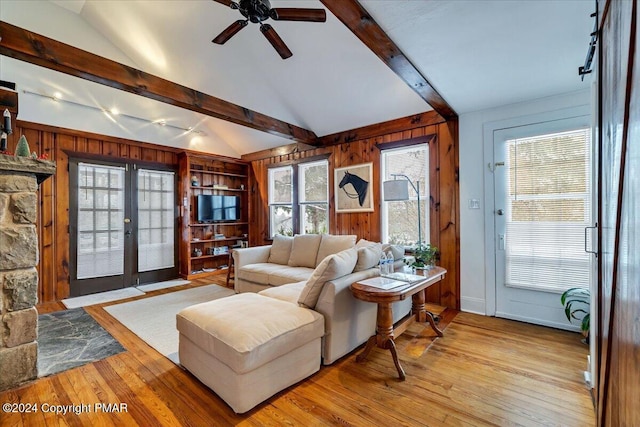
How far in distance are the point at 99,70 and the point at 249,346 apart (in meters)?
2.72

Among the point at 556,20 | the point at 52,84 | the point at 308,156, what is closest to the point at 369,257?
the point at 556,20

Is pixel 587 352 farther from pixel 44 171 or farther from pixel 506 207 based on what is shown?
pixel 44 171

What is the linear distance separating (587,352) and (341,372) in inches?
85.2

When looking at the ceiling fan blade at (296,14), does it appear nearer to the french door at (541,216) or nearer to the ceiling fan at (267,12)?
the ceiling fan at (267,12)

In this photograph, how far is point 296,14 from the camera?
2295 mm

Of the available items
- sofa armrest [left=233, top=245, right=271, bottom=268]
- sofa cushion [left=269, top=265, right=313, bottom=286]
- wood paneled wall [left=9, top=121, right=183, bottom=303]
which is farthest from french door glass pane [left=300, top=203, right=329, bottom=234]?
wood paneled wall [left=9, top=121, right=183, bottom=303]

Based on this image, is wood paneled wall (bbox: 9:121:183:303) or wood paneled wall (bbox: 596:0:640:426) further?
wood paneled wall (bbox: 9:121:183:303)

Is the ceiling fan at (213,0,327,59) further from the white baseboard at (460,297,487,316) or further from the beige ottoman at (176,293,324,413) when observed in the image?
the white baseboard at (460,297,487,316)

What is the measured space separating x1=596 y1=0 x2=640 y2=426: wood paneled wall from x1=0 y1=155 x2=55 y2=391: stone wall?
326 centimetres

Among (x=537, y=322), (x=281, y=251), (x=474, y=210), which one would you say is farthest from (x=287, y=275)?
(x=537, y=322)

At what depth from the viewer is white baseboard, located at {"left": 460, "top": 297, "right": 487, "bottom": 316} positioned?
11.5 feet

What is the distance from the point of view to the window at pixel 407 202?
4043 millimetres

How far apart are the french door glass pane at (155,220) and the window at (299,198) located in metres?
1.95

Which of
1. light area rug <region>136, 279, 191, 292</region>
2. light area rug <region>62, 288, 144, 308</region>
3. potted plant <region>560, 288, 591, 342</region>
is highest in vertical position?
potted plant <region>560, 288, 591, 342</region>
